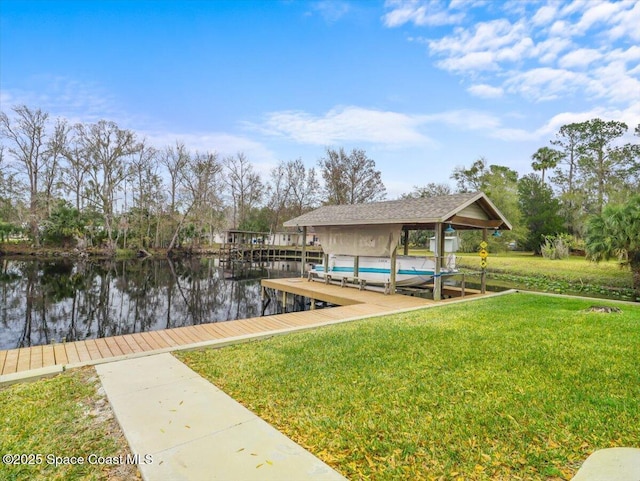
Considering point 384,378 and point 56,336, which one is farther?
point 56,336

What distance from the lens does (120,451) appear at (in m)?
2.51

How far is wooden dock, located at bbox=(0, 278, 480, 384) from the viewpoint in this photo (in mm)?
4430

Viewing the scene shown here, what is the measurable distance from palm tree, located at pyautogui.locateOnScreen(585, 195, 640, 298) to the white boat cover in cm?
927

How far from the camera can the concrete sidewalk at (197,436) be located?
2.24 metres

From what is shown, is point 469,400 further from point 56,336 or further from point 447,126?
point 447,126

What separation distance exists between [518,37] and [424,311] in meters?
10.3

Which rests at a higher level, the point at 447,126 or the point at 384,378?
the point at 447,126

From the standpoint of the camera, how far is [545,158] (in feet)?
119

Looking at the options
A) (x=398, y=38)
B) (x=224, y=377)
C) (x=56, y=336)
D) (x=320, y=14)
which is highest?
(x=320, y=14)

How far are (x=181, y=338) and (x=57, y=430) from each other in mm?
2901

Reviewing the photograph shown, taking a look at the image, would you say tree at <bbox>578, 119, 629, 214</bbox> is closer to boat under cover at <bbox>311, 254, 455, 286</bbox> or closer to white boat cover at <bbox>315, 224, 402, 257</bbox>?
boat under cover at <bbox>311, 254, 455, 286</bbox>

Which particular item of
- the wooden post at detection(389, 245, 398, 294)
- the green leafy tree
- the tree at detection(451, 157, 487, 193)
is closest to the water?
the wooden post at detection(389, 245, 398, 294)

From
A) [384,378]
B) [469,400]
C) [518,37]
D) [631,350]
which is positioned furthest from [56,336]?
[518,37]

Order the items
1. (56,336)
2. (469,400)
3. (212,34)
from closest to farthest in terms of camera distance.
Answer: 1. (469,400)
2. (56,336)
3. (212,34)
